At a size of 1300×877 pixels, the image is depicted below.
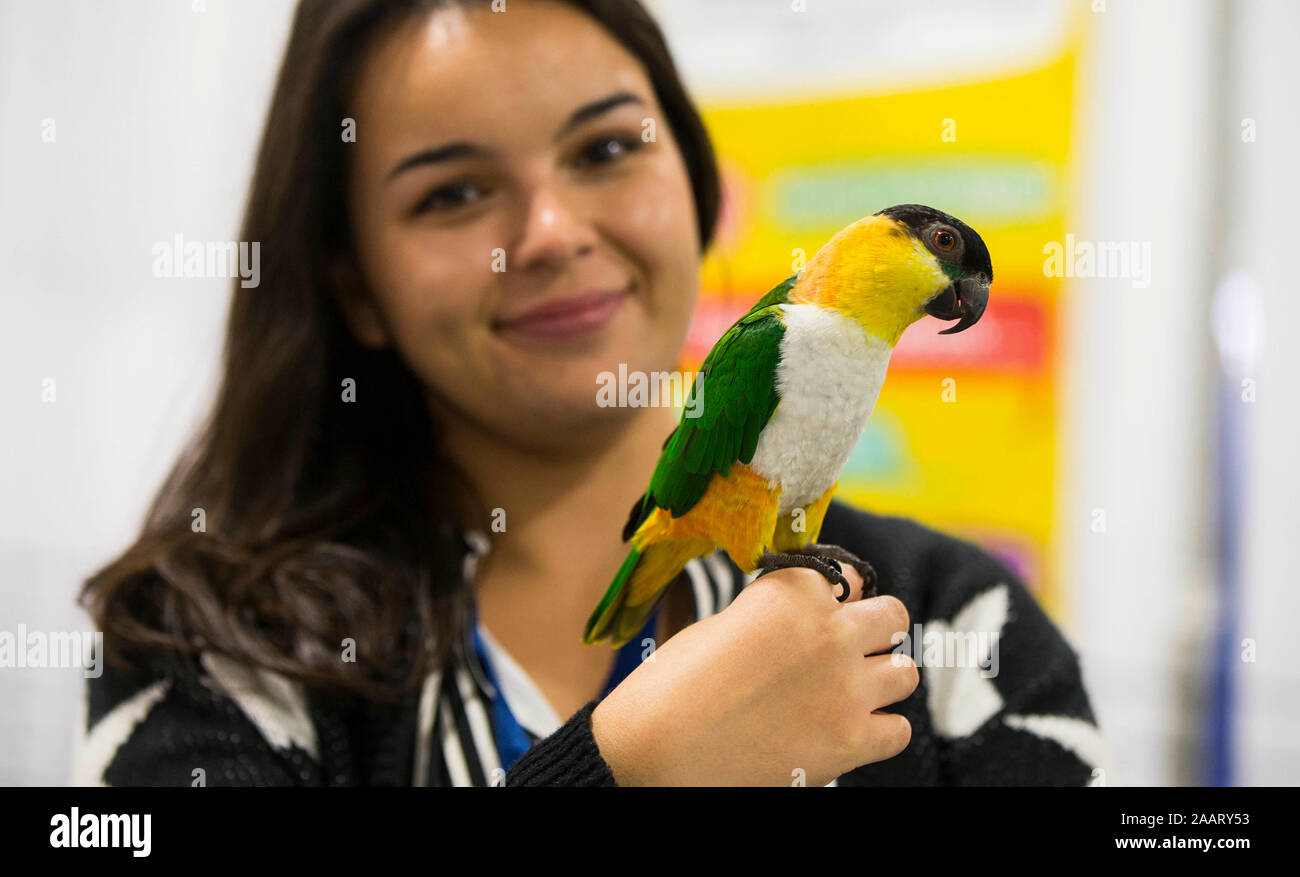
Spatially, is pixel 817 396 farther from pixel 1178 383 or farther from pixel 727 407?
pixel 1178 383

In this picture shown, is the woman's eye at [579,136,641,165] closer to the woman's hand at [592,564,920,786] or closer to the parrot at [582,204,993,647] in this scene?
the parrot at [582,204,993,647]

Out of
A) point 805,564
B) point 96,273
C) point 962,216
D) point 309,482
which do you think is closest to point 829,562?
point 805,564

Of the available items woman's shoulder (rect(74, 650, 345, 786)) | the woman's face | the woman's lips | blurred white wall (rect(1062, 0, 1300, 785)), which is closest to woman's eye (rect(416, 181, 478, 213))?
the woman's face

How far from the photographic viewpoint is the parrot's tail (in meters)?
0.45

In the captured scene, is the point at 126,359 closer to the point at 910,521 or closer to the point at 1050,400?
the point at 910,521

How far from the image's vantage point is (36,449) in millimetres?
1284

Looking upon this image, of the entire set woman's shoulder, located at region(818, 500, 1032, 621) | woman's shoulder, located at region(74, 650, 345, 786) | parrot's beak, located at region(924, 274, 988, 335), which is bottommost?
woman's shoulder, located at region(74, 650, 345, 786)

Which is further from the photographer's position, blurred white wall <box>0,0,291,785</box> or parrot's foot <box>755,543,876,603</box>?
blurred white wall <box>0,0,291,785</box>

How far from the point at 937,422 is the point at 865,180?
1.06 feet

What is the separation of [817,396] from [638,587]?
0.16m

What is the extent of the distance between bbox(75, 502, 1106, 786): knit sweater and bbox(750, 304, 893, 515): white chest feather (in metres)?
0.10

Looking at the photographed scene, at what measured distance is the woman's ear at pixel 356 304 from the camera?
0.76 metres

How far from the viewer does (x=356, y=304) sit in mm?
789
